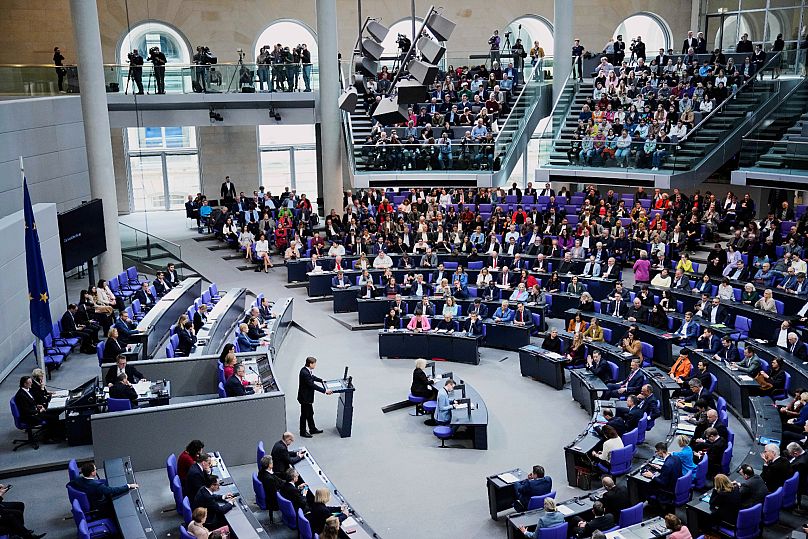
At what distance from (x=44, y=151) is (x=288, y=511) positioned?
51.3 ft

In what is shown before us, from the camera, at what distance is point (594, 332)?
1750cm

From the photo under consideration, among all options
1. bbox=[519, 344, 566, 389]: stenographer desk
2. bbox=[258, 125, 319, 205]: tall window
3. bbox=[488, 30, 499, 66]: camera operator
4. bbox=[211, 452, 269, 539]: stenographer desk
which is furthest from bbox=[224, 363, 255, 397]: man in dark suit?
bbox=[258, 125, 319, 205]: tall window

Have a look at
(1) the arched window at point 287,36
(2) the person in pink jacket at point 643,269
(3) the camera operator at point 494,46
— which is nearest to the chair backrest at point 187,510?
(2) the person in pink jacket at point 643,269

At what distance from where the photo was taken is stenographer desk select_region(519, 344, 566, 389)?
16641 mm

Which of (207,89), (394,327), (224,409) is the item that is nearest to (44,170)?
(207,89)

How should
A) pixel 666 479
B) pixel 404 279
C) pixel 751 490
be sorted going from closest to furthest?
pixel 751 490 < pixel 666 479 < pixel 404 279

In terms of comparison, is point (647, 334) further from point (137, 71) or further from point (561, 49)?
point (137, 71)

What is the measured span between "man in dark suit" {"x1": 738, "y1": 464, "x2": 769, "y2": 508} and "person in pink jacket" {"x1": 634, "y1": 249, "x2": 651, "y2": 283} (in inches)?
433

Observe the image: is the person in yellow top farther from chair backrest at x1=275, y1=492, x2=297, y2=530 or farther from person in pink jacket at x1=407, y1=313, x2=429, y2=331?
chair backrest at x1=275, y1=492, x2=297, y2=530

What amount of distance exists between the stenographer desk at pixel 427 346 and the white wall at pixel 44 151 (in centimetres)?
970

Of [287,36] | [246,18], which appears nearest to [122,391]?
[246,18]

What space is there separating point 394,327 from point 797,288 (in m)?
8.91

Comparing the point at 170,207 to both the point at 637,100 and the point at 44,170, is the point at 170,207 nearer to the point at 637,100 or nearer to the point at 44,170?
the point at 44,170

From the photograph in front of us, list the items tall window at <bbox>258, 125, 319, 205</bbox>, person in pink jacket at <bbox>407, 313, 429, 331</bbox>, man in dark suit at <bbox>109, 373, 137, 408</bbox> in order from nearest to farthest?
man in dark suit at <bbox>109, 373, 137, 408</bbox>, person in pink jacket at <bbox>407, 313, 429, 331</bbox>, tall window at <bbox>258, 125, 319, 205</bbox>
